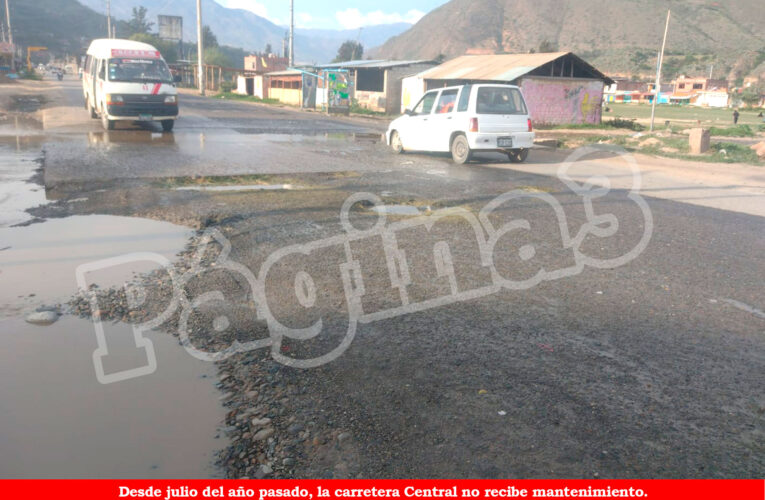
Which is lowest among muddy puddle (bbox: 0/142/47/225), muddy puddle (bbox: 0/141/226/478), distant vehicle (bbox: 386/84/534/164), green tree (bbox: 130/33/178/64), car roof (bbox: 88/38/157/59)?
muddy puddle (bbox: 0/141/226/478)

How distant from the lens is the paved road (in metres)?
2.80

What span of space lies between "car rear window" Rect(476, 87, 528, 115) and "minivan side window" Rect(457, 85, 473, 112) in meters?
0.23

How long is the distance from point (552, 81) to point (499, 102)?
60.2 feet

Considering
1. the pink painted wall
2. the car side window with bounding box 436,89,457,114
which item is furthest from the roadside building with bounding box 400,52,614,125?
the car side window with bounding box 436,89,457,114

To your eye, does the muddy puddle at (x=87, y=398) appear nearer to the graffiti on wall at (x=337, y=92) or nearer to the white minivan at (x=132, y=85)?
the white minivan at (x=132, y=85)

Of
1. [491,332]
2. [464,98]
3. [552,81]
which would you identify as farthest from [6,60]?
[491,332]

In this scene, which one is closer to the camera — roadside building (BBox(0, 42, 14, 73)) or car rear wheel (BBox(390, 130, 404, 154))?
car rear wheel (BBox(390, 130, 404, 154))

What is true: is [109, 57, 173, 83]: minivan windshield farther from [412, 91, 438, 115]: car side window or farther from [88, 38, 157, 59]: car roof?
[412, 91, 438, 115]: car side window

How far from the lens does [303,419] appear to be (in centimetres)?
302

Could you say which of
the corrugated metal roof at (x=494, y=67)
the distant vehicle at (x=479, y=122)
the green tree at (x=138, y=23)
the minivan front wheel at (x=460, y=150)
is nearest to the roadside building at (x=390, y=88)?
the corrugated metal roof at (x=494, y=67)

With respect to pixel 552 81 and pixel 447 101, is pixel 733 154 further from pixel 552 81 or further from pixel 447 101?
pixel 552 81

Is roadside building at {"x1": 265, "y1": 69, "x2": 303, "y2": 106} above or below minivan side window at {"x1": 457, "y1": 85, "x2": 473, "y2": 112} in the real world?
above

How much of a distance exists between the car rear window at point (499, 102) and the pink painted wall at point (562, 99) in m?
16.5

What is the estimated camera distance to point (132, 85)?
17469 millimetres
